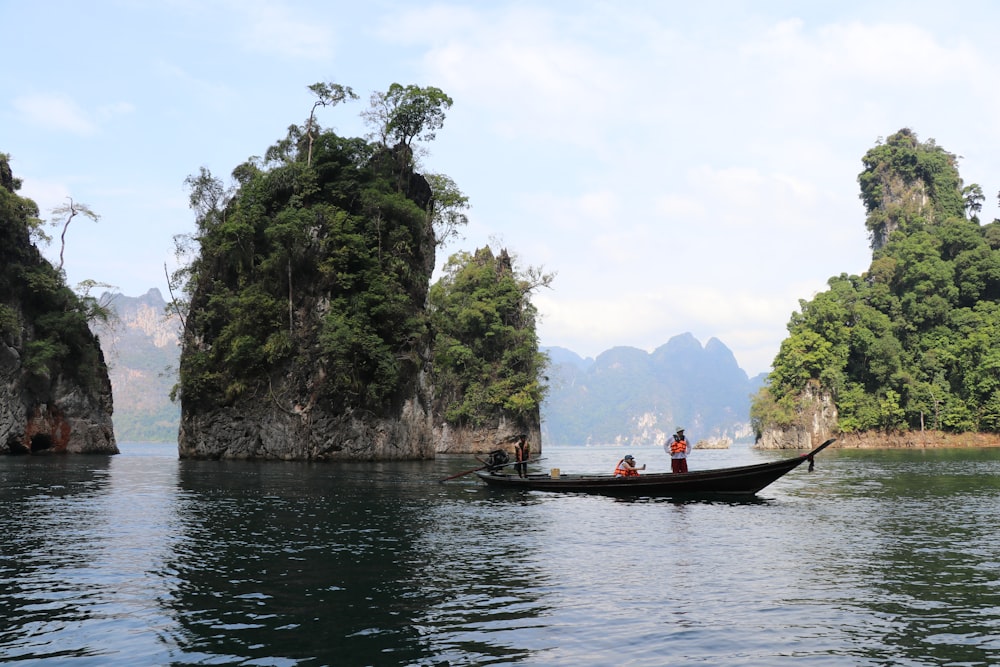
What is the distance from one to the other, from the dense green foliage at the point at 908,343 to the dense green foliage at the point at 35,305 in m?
83.7

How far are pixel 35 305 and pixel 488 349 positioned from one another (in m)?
46.7

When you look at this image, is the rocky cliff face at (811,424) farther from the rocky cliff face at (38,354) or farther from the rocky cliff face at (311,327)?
the rocky cliff face at (38,354)

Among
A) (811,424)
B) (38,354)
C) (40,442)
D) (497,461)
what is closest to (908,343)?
(811,424)

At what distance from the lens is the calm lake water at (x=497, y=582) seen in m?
9.68

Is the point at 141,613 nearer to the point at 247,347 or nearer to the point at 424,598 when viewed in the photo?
the point at 424,598

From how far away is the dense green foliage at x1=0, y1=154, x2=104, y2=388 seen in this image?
61125mm

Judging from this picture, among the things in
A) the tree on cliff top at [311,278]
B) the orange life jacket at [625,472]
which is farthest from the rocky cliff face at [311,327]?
the orange life jacket at [625,472]

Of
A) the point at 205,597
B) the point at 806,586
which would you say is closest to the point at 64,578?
the point at 205,597

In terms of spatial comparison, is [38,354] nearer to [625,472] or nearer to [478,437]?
[478,437]

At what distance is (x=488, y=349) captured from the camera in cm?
8988

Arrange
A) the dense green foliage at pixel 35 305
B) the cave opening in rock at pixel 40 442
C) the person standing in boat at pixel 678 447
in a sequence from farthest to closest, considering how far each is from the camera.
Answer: the cave opening in rock at pixel 40 442 → the dense green foliage at pixel 35 305 → the person standing in boat at pixel 678 447

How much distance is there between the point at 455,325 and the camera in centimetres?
8881

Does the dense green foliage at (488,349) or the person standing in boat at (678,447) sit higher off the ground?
the dense green foliage at (488,349)

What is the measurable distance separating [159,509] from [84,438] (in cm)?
5253
